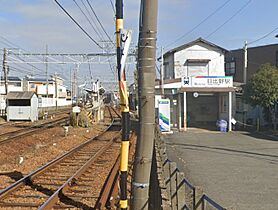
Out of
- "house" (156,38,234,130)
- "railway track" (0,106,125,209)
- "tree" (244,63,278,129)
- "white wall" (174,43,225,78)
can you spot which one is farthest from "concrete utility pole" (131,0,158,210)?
"white wall" (174,43,225,78)

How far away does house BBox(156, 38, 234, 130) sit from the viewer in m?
30.1

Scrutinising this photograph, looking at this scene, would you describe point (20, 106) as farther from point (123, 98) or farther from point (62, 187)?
point (123, 98)

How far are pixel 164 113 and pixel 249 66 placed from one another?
24.1 metres

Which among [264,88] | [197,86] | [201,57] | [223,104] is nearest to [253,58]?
[201,57]

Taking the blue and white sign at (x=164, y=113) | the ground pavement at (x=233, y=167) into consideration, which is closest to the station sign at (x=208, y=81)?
the blue and white sign at (x=164, y=113)

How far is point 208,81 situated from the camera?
3031 cm

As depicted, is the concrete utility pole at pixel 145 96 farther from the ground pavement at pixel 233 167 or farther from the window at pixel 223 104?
the window at pixel 223 104

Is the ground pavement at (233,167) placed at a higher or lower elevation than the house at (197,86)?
lower

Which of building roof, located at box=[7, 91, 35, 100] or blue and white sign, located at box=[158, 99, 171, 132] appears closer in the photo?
blue and white sign, located at box=[158, 99, 171, 132]

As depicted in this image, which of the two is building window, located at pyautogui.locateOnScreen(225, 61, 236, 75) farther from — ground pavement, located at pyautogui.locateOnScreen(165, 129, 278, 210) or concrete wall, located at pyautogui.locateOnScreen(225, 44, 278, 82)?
ground pavement, located at pyautogui.locateOnScreen(165, 129, 278, 210)

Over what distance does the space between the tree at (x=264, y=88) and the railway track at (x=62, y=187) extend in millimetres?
15165

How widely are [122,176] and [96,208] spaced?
9.22 feet

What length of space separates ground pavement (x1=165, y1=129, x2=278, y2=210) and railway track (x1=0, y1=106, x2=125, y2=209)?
2524 mm

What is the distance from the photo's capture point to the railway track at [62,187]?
8.44m
